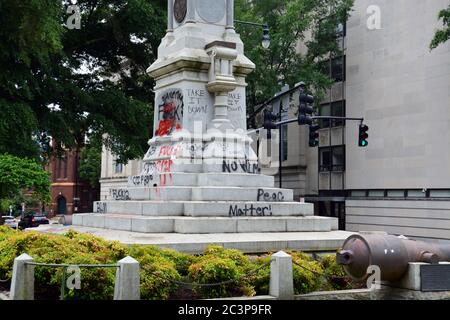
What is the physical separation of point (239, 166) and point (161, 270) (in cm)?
694

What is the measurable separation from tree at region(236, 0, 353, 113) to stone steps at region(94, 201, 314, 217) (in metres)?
19.5

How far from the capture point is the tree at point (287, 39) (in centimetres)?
3609

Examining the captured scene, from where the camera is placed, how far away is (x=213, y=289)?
9.47 meters

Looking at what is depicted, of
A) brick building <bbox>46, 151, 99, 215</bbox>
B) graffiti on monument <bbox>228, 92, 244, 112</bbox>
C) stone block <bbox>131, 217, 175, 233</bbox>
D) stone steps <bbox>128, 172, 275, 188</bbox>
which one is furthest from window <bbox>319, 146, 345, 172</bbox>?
brick building <bbox>46, 151, 99, 215</bbox>

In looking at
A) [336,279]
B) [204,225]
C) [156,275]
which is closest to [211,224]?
[204,225]

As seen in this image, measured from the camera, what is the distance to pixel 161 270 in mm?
9461

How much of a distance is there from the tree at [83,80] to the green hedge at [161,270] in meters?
16.0

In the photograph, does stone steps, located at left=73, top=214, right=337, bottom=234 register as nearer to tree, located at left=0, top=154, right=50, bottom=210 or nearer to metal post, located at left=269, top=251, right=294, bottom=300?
tree, located at left=0, top=154, right=50, bottom=210

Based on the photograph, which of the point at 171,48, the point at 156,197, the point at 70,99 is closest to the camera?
the point at 156,197

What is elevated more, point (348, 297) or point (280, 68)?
point (280, 68)
